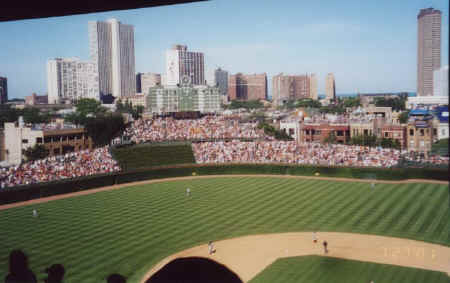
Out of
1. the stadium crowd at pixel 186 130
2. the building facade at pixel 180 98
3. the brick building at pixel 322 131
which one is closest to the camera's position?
the stadium crowd at pixel 186 130

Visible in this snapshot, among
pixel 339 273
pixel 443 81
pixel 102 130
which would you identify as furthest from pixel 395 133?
pixel 443 81

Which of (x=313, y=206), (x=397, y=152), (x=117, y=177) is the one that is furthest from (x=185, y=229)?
(x=397, y=152)

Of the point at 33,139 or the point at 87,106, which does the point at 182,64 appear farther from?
the point at 87,106

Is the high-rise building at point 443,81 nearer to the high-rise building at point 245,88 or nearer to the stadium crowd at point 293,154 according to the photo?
the stadium crowd at point 293,154

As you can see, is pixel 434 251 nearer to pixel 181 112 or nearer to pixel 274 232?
pixel 274 232

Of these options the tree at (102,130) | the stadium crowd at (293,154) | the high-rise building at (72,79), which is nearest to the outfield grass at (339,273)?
the stadium crowd at (293,154)

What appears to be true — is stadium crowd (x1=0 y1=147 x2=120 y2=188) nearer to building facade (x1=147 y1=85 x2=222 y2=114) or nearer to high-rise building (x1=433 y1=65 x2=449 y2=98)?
building facade (x1=147 y1=85 x2=222 y2=114)
